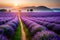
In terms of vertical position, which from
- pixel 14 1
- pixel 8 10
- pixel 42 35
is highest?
pixel 42 35

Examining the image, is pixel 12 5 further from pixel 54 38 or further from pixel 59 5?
pixel 54 38

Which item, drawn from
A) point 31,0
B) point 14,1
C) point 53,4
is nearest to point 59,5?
point 53,4

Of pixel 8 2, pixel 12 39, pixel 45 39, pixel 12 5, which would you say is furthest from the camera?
pixel 12 5

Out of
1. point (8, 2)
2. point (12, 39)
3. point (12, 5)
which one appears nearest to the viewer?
point (12, 39)

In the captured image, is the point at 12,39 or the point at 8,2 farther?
the point at 8,2

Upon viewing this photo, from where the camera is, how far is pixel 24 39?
794cm

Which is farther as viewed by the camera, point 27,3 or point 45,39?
point 27,3

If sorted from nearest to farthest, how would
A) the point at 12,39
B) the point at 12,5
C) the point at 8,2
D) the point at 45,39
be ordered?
→ the point at 45,39, the point at 12,39, the point at 8,2, the point at 12,5

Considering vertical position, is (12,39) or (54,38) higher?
(54,38)

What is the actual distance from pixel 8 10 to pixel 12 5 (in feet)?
7.27

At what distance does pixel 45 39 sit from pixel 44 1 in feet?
97.5

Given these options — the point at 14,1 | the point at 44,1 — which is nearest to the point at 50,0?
the point at 44,1

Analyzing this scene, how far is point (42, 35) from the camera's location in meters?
5.39

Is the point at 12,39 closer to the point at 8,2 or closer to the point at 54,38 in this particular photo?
the point at 54,38
